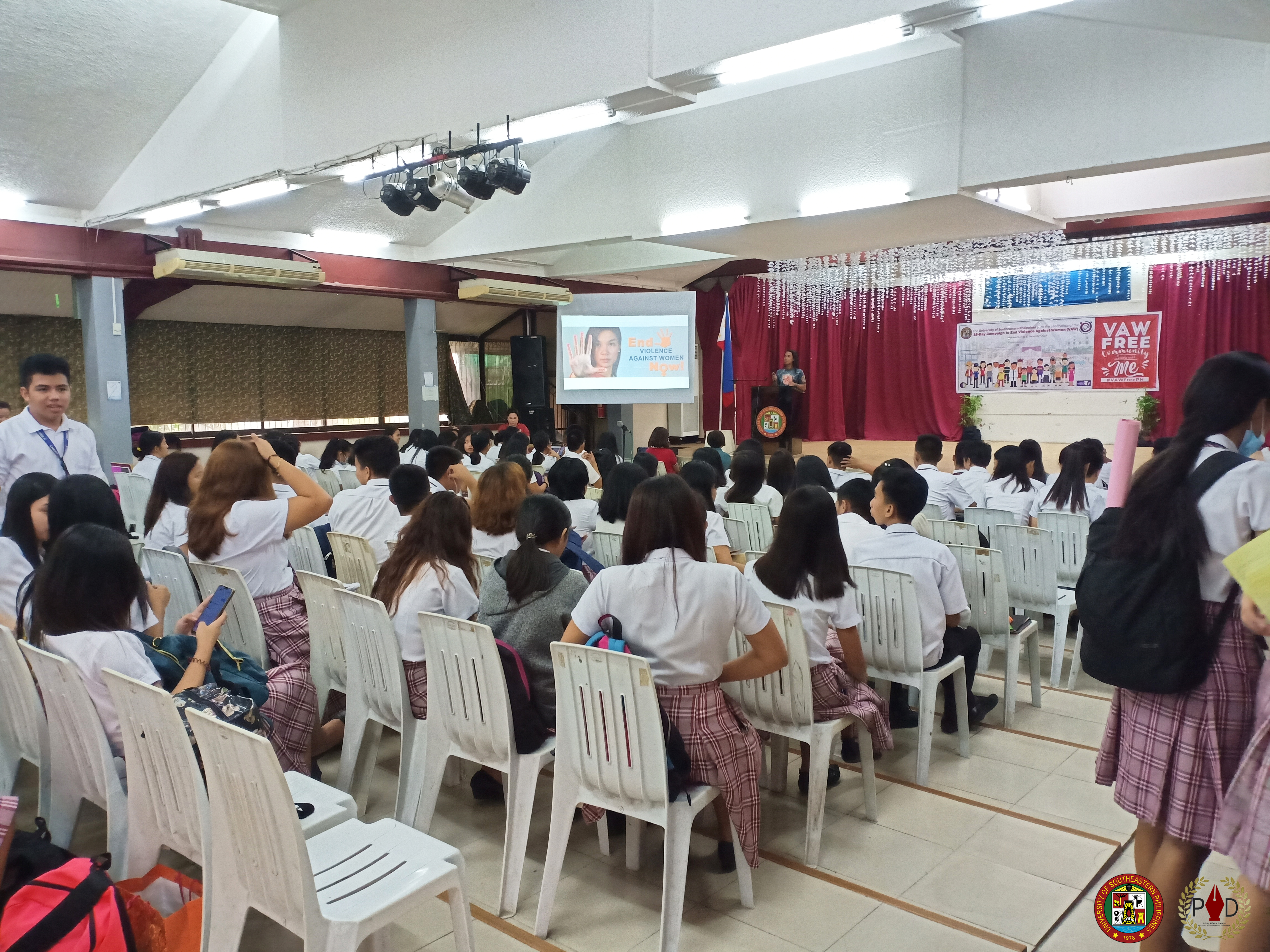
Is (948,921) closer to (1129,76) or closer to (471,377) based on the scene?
(1129,76)

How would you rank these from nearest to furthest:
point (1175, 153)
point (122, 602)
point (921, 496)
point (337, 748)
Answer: point (122, 602) < point (921, 496) < point (337, 748) < point (1175, 153)

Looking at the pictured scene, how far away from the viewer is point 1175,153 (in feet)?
15.2

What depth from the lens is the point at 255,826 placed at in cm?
165

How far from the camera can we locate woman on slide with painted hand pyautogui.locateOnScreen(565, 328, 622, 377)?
10172mm

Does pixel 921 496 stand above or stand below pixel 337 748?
above

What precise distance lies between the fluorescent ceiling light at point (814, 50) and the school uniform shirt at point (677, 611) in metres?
2.45

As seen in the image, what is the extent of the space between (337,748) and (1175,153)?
5136mm

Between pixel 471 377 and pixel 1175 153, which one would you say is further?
pixel 471 377

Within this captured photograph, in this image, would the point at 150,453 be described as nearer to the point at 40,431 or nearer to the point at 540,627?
the point at 40,431

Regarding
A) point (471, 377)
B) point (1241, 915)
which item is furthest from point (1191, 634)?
point (471, 377)

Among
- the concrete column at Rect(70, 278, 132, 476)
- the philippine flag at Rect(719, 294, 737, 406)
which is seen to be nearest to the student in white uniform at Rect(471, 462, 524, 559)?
the concrete column at Rect(70, 278, 132, 476)

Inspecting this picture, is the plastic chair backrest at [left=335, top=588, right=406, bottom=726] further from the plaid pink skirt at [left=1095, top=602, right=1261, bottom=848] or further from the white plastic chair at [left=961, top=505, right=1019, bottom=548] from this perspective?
the white plastic chair at [left=961, top=505, right=1019, bottom=548]

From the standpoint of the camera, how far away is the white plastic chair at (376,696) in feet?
8.64

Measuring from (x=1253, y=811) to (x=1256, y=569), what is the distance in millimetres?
434
